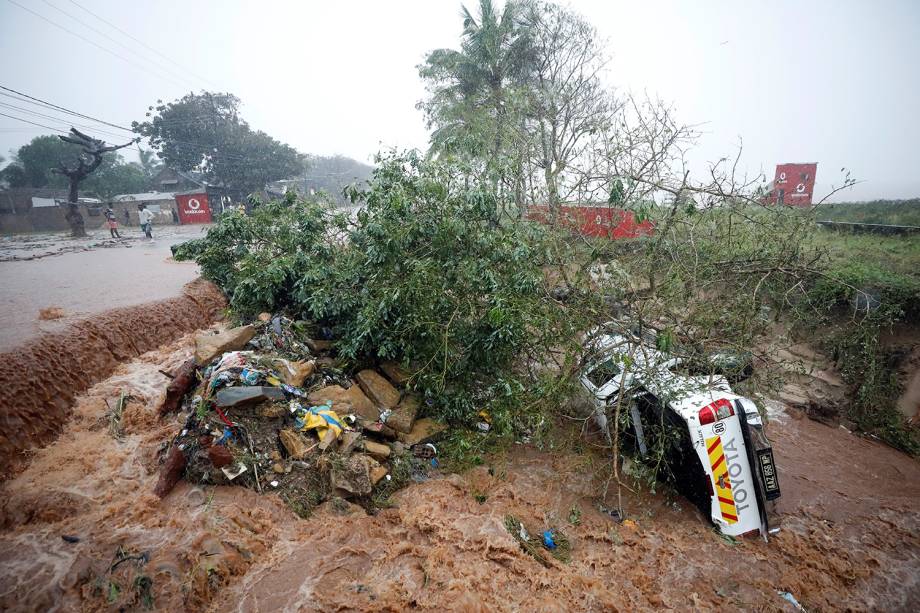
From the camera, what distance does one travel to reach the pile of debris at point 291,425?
4047mm

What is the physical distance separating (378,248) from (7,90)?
525 inches

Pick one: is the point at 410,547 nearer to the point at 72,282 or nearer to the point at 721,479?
the point at 721,479

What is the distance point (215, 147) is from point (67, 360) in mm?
28034

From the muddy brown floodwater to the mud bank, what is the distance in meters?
0.26

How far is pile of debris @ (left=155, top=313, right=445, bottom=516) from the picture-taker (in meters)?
4.05

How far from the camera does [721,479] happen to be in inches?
149

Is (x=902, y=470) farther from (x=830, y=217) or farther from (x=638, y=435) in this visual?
(x=830, y=217)

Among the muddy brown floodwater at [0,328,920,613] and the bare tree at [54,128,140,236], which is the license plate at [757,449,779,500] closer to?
the muddy brown floodwater at [0,328,920,613]

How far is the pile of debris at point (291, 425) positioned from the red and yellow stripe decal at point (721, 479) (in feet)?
9.59

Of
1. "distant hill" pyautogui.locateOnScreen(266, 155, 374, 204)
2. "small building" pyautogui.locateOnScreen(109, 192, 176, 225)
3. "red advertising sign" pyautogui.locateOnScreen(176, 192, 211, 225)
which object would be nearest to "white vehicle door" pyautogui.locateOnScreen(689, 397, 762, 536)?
"red advertising sign" pyautogui.locateOnScreen(176, 192, 211, 225)

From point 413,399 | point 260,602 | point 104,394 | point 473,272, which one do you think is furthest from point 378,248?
point 104,394

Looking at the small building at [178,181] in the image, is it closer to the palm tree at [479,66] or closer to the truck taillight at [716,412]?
the palm tree at [479,66]

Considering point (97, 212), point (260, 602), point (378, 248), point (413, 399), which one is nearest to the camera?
point (260, 602)

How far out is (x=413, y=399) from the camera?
5.49m
